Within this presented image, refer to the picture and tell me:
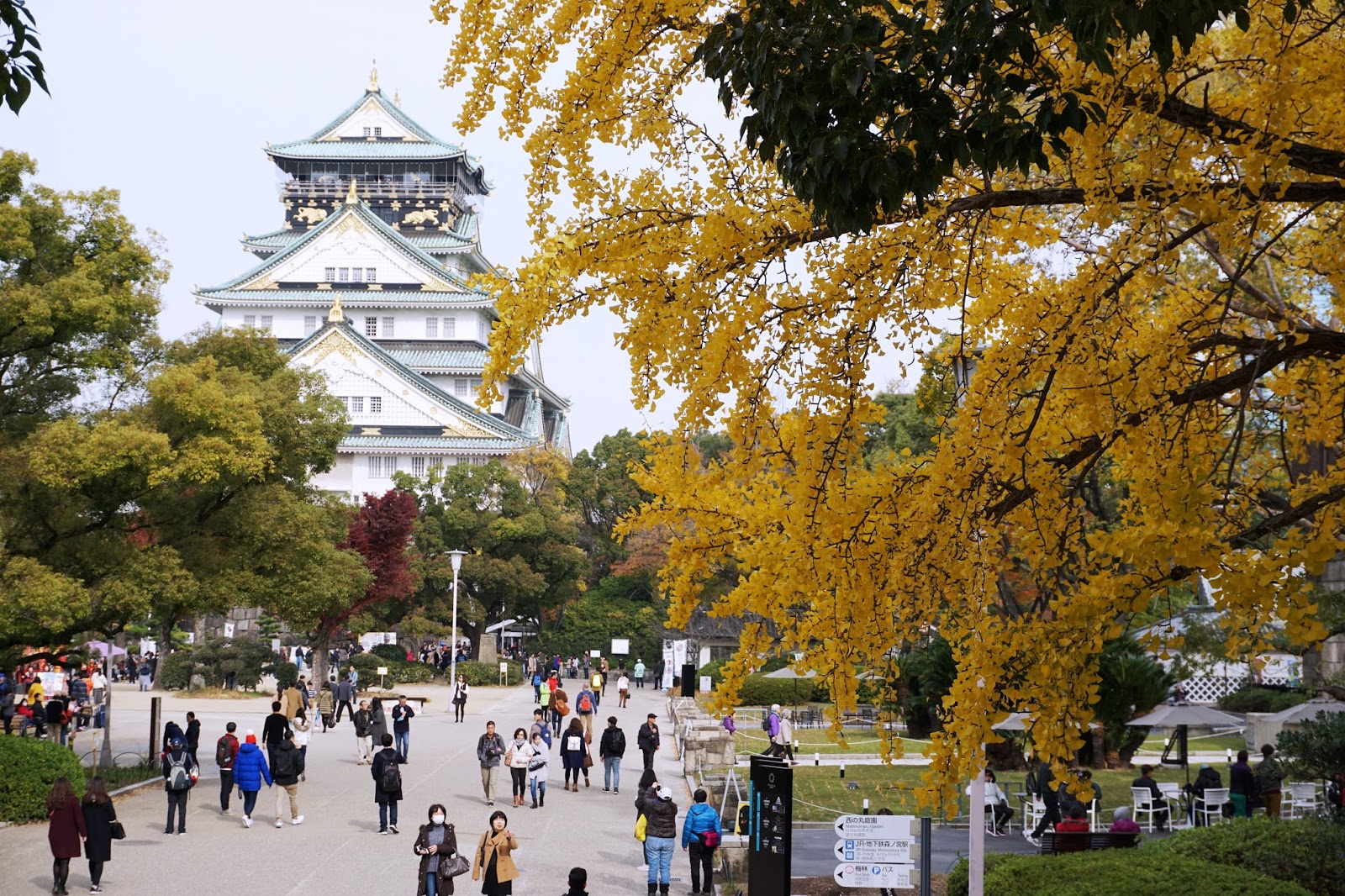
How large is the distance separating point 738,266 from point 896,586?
6.28ft

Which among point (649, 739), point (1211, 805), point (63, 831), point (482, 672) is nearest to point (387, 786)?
point (63, 831)

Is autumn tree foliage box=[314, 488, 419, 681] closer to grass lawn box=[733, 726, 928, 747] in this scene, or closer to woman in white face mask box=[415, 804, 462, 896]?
grass lawn box=[733, 726, 928, 747]

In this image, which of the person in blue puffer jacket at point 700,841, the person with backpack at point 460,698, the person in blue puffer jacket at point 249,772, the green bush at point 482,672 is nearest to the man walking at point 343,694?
the person with backpack at point 460,698

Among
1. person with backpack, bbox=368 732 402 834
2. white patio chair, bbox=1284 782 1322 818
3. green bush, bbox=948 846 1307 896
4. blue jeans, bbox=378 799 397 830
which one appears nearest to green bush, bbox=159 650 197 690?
blue jeans, bbox=378 799 397 830

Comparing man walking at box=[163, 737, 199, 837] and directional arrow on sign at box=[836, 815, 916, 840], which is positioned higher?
directional arrow on sign at box=[836, 815, 916, 840]

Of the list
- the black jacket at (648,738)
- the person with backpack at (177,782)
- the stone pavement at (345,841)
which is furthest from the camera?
the black jacket at (648,738)

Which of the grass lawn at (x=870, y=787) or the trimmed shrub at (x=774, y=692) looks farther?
the trimmed shrub at (x=774, y=692)

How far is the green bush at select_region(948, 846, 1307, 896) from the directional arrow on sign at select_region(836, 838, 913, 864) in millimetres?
1176

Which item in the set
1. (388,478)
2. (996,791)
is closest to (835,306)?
(996,791)

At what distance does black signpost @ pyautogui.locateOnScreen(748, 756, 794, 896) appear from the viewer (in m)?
9.53

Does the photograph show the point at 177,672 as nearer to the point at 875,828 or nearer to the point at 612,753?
the point at 612,753

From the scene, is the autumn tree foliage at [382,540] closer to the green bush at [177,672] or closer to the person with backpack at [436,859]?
the green bush at [177,672]

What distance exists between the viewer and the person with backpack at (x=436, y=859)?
40.2ft

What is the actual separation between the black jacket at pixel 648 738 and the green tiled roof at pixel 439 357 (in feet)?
161
